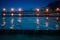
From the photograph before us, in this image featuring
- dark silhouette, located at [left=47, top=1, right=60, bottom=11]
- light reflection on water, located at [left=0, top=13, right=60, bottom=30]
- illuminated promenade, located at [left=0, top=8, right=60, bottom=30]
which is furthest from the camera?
dark silhouette, located at [left=47, top=1, right=60, bottom=11]

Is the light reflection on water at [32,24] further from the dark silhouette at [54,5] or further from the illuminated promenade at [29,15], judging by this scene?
the dark silhouette at [54,5]

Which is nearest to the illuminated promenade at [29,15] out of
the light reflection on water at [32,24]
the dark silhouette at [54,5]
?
the light reflection on water at [32,24]

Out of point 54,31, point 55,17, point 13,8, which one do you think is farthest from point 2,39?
point 55,17

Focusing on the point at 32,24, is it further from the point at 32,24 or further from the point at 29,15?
the point at 29,15

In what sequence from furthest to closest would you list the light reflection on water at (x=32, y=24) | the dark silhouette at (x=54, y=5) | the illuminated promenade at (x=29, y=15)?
the dark silhouette at (x=54, y=5), the illuminated promenade at (x=29, y=15), the light reflection on water at (x=32, y=24)

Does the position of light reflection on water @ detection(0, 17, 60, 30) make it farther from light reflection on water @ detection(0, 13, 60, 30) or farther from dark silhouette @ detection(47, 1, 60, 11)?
dark silhouette @ detection(47, 1, 60, 11)

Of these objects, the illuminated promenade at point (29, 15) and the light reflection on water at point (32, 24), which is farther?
the illuminated promenade at point (29, 15)

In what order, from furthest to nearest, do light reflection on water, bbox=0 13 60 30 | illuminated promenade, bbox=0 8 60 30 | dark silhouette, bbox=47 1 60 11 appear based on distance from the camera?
1. dark silhouette, bbox=47 1 60 11
2. illuminated promenade, bbox=0 8 60 30
3. light reflection on water, bbox=0 13 60 30

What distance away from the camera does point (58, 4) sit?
5.03 metres

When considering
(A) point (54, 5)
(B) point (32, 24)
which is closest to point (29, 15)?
(A) point (54, 5)

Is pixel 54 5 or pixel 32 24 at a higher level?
pixel 54 5

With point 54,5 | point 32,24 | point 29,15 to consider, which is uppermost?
point 54,5

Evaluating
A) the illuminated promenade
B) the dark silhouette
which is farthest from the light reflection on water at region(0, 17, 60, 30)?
the dark silhouette

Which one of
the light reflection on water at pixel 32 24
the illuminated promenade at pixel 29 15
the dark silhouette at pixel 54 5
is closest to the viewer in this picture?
the light reflection on water at pixel 32 24
